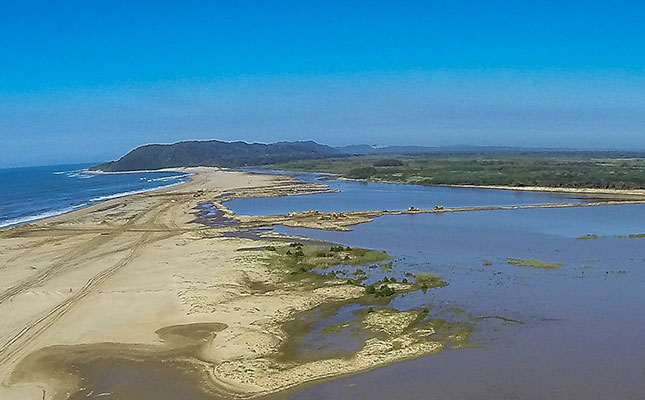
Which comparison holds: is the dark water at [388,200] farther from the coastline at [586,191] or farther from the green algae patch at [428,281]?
the green algae patch at [428,281]

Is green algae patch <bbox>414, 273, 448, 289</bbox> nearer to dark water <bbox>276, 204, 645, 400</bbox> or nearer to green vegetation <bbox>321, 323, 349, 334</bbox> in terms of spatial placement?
dark water <bbox>276, 204, 645, 400</bbox>

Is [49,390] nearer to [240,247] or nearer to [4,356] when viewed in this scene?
[4,356]

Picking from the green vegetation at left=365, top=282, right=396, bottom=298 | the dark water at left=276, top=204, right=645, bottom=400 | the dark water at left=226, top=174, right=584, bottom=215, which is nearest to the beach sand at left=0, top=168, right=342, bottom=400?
the green vegetation at left=365, top=282, right=396, bottom=298

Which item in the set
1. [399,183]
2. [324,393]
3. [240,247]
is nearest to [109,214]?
[240,247]

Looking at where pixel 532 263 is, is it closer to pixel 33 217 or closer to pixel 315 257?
pixel 315 257

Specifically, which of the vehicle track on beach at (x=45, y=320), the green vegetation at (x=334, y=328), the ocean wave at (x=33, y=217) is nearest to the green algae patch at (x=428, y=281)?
the green vegetation at (x=334, y=328)

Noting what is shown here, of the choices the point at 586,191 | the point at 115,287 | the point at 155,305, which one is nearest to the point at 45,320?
the point at 155,305

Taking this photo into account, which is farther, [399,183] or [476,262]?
[399,183]
